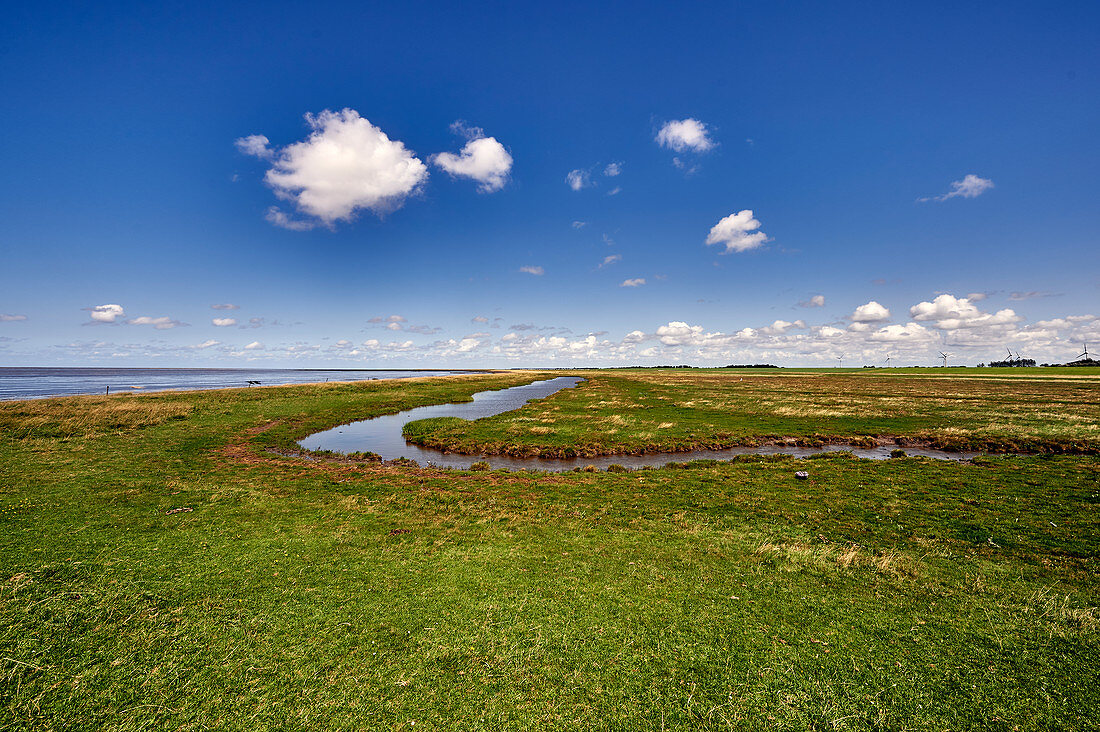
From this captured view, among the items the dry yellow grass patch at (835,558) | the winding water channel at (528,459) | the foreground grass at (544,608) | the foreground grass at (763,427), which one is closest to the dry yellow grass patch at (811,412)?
the foreground grass at (763,427)

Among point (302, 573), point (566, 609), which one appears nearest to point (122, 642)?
point (302, 573)

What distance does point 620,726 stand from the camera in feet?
20.6

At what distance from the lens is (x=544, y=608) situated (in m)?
9.22

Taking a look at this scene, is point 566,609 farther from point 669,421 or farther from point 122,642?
point 669,421

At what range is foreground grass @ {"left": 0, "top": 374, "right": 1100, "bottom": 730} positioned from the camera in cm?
650

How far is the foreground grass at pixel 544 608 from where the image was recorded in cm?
650


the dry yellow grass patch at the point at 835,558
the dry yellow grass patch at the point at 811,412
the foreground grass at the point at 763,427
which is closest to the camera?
the dry yellow grass patch at the point at 835,558

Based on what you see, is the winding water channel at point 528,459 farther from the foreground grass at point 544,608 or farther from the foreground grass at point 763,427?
the foreground grass at point 544,608

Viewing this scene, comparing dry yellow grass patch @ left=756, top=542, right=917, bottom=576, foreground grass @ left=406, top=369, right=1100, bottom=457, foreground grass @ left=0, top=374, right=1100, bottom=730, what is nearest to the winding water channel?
Answer: foreground grass @ left=406, top=369, right=1100, bottom=457

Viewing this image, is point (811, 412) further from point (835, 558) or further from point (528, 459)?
point (835, 558)

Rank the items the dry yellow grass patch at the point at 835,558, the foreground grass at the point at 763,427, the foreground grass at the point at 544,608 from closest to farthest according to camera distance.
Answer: the foreground grass at the point at 544,608 < the dry yellow grass patch at the point at 835,558 < the foreground grass at the point at 763,427

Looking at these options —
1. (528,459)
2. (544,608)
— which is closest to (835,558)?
(544,608)

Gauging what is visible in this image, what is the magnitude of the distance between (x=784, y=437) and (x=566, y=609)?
105 ft

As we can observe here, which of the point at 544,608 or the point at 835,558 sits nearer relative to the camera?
the point at 544,608
